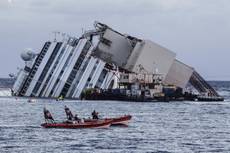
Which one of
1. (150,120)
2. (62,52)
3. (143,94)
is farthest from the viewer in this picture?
(62,52)

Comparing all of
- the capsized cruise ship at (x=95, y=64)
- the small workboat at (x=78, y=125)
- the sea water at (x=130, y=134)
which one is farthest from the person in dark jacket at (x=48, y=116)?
the capsized cruise ship at (x=95, y=64)

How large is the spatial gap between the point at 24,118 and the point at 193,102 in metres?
54.2

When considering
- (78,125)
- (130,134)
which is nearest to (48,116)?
(78,125)

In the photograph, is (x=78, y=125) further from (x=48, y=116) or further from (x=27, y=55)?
(x=27, y=55)

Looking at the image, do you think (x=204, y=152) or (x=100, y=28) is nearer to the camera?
(x=204, y=152)

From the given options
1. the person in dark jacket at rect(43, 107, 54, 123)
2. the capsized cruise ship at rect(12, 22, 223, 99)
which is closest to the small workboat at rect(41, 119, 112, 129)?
the person in dark jacket at rect(43, 107, 54, 123)

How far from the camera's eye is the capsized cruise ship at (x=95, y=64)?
155 meters

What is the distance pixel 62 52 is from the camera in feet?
530

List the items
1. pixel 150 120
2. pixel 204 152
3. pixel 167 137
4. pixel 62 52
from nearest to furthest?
pixel 204 152, pixel 167 137, pixel 150 120, pixel 62 52

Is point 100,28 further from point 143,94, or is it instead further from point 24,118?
point 24,118

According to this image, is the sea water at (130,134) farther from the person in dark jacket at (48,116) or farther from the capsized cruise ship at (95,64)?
the capsized cruise ship at (95,64)

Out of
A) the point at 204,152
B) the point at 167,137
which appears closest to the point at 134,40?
the point at 167,137

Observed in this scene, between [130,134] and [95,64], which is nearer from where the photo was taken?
[130,134]

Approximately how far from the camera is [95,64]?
504ft
